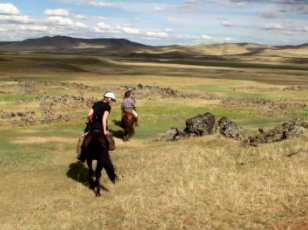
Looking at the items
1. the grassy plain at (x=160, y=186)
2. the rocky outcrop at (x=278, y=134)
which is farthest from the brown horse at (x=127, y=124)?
the rocky outcrop at (x=278, y=134)

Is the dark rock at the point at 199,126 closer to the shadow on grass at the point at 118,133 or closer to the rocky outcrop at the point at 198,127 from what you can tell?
the rocky outcrop at the point at 198,127

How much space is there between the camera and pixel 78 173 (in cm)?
1278

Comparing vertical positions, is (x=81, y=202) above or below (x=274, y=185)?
below


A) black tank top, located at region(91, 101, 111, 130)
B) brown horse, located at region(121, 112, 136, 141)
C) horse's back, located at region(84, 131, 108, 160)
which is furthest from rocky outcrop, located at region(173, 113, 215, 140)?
horse's back, located at region(84, 131, 108, 160)

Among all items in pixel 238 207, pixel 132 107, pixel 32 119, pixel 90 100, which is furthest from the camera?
pixel 90 100

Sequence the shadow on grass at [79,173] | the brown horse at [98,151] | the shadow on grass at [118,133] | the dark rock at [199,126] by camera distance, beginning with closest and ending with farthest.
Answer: the brown horse at [98,151] → the shadow on grass at [79,173] → the dark rock at [199,126] → the shadow on grass at [118,133]

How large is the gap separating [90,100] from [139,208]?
2550cm

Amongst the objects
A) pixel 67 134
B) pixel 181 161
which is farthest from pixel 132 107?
pixel 181 161

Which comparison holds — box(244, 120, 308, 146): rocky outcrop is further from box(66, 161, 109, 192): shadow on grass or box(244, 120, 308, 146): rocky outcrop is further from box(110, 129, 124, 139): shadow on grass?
box(110, 129, 124, 139): shadow on grass

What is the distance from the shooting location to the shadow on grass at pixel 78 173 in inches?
475

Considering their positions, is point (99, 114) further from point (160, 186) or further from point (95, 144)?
point (160, 186)

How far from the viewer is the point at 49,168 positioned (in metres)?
13.3

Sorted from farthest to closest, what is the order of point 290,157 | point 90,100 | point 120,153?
point 90,100 < point 120,153 < point 290,157

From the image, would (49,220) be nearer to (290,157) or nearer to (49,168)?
(49,168)
